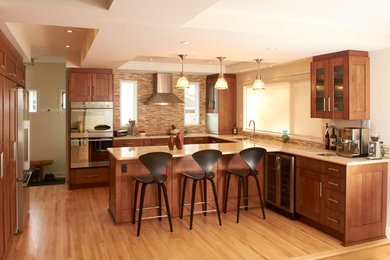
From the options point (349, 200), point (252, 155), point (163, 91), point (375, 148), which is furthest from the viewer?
point (163, 91)

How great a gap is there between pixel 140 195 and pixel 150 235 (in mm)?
646

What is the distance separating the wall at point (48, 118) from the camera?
8492 millimetres

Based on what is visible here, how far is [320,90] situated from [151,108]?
4.09 meters

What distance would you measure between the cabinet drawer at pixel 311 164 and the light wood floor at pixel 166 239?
793 mm

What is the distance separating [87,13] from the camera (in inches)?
117

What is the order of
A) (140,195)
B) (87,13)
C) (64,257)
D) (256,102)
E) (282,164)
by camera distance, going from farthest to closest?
(256,102) → (282,164) → (140,195) → (64,257) → (87,13)

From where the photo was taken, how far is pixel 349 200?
4.04 meters

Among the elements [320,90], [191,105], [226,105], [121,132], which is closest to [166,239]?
[320,90]

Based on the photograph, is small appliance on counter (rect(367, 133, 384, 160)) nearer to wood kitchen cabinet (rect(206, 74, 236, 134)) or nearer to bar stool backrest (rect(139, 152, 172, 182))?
bar stool backrest (rect(139, 152, 172, 182))

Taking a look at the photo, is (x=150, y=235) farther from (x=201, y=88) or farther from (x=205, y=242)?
(x=201, y=88)

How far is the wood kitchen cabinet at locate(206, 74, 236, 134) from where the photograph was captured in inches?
309

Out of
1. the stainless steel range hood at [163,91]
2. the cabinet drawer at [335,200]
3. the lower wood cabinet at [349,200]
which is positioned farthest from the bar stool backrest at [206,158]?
the stainless steel range hood at [163,91]

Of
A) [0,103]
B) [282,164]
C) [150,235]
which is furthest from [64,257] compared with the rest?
[282,164]

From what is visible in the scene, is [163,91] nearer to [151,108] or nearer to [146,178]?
[151,108]
